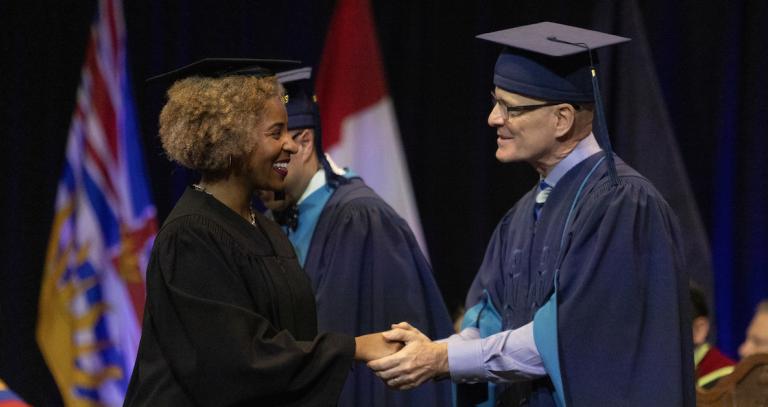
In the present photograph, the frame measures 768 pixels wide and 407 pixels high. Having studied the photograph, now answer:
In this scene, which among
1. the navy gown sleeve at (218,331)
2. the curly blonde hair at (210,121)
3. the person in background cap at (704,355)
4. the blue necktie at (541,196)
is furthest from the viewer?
the person in background cap at (704,355)

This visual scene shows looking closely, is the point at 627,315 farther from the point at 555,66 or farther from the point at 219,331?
the point at 219,331

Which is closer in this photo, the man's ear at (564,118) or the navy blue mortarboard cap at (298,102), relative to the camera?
the man's ear at (564,118)

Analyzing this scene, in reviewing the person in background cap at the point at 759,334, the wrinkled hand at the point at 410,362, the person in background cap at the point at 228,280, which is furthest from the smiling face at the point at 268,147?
the person in background cap at the point at 759,334

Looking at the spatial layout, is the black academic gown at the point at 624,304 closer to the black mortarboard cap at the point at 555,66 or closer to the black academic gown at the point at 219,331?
the black mortarboard cap at the point at 555,66

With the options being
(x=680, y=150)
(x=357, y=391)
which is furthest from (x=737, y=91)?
(x=357, y=391)

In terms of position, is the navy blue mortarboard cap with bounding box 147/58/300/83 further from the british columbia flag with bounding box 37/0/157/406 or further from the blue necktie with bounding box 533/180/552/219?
the british columbia flag with bounding box 37/0/157/406

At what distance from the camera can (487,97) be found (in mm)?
5098

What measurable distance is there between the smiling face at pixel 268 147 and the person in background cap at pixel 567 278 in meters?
0.57

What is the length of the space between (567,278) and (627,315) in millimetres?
170

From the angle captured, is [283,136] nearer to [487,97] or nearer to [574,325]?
[574,325]

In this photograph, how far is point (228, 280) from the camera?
7.94ft

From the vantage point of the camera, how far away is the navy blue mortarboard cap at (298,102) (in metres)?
3.99

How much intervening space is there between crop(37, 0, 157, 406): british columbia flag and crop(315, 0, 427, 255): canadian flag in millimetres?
949

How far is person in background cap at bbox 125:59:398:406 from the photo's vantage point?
2383mm
